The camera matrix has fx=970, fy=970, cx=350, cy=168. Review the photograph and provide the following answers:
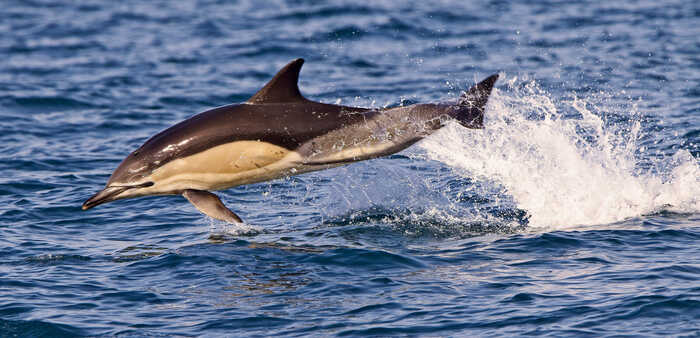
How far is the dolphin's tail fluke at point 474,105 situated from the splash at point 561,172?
137 centimetres

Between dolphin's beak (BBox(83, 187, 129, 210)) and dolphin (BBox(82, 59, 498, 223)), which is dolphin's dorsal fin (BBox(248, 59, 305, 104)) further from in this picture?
dolphin's beak (BBox(83, 187, 129, 210))

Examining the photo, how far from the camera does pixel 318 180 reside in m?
14.0

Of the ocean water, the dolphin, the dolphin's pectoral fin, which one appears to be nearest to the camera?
the ocean water

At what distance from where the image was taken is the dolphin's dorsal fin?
33.5 ft

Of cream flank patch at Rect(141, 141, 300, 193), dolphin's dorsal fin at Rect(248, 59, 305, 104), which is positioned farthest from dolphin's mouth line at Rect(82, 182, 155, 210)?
dolphin's dorsal fin at Rect(248, 59, 305, 104)

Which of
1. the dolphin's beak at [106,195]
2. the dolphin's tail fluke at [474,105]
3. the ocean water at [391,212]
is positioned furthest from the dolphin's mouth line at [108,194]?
the dolphin's tail fluke at [474,105]

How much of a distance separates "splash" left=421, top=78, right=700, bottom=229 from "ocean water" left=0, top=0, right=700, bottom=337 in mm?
28

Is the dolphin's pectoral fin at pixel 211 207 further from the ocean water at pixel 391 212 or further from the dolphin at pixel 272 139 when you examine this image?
the ocean water at pixel 391 212

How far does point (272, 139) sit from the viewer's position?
10320mm

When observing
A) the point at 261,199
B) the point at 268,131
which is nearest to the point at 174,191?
the point at 268,131

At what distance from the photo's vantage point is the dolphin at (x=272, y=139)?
405 inches

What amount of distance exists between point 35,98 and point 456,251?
12.4 m

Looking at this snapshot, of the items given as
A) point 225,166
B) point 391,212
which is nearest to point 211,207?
point 225,166

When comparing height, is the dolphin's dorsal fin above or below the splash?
above
